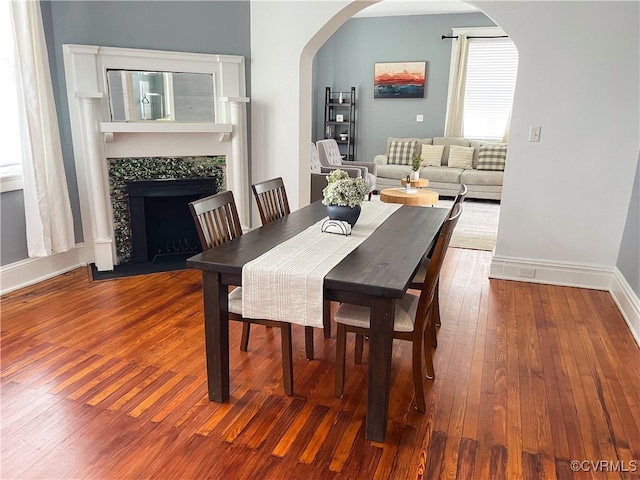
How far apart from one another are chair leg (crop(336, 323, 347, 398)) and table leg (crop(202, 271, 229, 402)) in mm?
525

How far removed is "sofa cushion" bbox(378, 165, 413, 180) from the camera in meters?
7.70

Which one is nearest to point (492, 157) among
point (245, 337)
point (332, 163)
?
point (332, 163)

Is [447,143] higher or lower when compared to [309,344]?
higher

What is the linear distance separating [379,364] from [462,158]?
6.45 metres

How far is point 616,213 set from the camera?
3.68m

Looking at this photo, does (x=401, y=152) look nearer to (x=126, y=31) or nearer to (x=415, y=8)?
(x=415, y=8)

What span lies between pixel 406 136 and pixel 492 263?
5.00 m

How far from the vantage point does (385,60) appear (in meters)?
8.39

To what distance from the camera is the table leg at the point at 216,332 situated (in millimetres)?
2096

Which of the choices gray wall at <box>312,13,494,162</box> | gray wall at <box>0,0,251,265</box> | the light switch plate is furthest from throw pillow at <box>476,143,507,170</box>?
gray wall at <box>0,0,251,265</box>

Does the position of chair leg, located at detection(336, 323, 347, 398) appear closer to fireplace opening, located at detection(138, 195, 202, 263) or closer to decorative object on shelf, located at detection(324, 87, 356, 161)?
fireplace opening, located at detection(138, 195, 202, 263)

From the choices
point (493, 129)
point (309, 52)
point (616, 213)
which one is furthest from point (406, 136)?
point (616, 213)

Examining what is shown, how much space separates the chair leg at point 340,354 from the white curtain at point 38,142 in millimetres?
2639

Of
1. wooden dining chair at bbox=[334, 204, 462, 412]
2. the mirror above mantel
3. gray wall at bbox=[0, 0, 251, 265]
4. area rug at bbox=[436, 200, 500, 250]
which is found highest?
gray wall at bbox=[0, 0, 251, 265]
